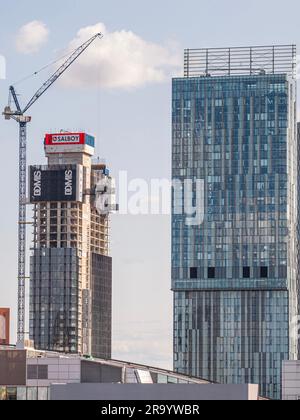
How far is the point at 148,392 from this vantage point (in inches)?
5531

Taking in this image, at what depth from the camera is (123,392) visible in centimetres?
14112

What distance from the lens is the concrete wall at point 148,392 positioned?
5556 inches

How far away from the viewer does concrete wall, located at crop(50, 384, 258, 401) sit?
463ft
